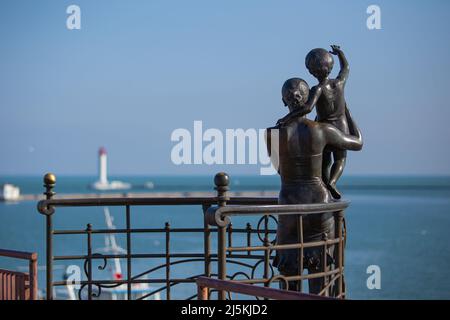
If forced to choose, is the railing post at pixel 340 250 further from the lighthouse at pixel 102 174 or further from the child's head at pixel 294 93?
the lighthouse at pixel 102 174

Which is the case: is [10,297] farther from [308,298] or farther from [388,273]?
[388,273]

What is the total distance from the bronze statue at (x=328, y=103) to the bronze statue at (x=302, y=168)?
0.16 meters

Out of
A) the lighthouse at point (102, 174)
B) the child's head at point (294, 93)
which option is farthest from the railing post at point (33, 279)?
the lighthouse at point (102, 174)

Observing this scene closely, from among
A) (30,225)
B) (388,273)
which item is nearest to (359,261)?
(388,273)

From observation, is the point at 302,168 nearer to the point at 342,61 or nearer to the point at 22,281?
the point at 342,61

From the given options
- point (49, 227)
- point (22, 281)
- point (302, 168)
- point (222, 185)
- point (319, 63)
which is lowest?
point (22, 281)

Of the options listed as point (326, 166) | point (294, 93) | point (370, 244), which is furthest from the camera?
point (370, 244)

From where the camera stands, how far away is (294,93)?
7934mm

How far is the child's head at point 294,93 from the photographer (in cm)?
793

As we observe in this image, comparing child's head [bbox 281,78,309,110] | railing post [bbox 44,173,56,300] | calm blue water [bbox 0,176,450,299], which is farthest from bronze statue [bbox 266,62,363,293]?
calm blue water [bbox 0,176,450,299]

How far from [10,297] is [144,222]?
90.9 meters

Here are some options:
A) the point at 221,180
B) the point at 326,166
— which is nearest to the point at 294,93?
the point at 326,166

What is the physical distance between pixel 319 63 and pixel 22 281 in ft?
10.4

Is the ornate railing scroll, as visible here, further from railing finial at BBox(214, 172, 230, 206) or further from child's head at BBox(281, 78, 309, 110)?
child's head at BBox(281, 78, 309, 110)
